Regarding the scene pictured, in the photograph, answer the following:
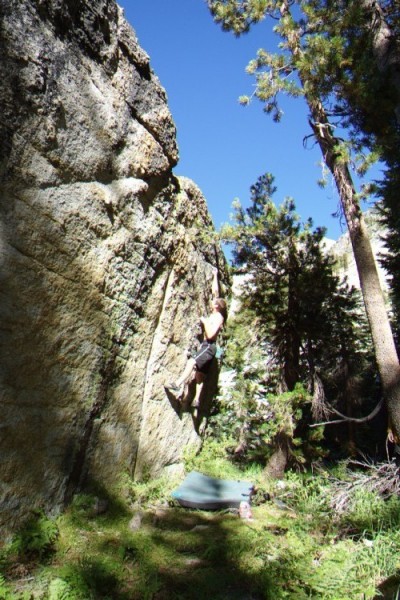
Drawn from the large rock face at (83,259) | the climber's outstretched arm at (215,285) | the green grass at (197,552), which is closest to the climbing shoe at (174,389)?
the large rock face at (83,259)

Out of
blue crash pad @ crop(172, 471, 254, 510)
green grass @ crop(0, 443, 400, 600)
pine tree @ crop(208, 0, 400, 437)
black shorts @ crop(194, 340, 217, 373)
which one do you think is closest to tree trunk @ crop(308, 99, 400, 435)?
pine tree @ crop(208, 0, 400, 437)

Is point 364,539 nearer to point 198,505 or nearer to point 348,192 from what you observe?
point 198,505

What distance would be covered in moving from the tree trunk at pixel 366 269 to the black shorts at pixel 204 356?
308 cm

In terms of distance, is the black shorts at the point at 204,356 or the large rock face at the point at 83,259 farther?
the black shorts at the point at 204,356

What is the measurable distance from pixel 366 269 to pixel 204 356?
3519 mm

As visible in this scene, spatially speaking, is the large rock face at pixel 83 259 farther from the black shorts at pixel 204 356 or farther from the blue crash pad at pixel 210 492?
the blue crash pad at pixel 210 492

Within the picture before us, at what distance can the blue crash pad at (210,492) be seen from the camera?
6742 millimetres

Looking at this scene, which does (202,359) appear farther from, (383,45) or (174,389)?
(383,45)

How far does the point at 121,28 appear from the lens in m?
7.66

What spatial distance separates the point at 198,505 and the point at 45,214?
4806mm

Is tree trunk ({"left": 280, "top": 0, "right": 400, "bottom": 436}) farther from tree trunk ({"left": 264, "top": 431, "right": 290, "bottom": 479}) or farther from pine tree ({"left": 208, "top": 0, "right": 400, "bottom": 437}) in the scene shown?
tree trunk ({"left": 264, "top": 431, "right": 290, "bottom": 479})

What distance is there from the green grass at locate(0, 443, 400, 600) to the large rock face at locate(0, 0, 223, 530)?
1.40ft

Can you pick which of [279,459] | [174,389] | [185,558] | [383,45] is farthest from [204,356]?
[383,45]

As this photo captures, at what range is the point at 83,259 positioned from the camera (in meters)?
6.14
